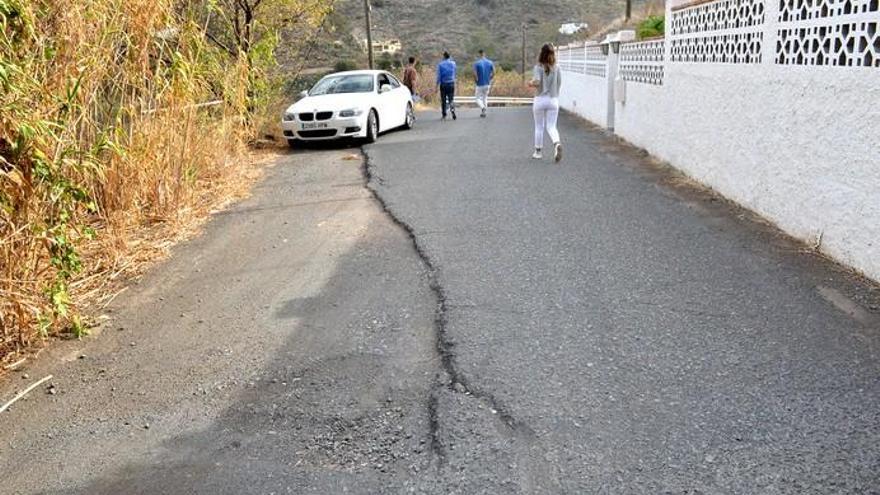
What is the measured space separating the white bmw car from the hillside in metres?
34.3

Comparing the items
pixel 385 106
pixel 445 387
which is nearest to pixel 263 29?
pixel 385 106

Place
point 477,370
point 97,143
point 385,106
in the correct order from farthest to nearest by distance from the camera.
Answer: point 385,106 < point 97,143 < point 477,370

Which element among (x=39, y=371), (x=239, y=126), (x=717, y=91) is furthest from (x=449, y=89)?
(x=39, y=371)

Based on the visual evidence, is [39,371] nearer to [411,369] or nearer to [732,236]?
[411,369]

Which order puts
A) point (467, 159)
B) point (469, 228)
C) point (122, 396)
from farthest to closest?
point (467, 159) < point (469, 228) < point (122, 396)

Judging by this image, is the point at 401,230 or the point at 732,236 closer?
the point at 732,236

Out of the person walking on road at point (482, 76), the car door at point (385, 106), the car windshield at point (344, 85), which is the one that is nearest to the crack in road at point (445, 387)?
the car door at point (385, 106)

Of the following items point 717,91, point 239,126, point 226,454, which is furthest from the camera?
point 239,126

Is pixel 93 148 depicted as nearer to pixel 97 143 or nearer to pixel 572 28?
pixel 97 143

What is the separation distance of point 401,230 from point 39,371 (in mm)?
3440

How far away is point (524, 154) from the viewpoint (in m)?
11.4

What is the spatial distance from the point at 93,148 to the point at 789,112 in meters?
5.33

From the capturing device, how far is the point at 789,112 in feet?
19.6

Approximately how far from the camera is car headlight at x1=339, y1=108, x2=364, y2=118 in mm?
13133
